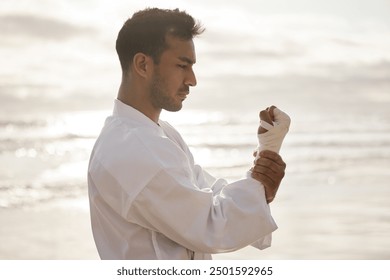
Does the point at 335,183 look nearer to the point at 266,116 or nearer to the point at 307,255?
the point at 307,255

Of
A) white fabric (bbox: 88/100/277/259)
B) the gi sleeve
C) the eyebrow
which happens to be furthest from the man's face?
the gi sleeve

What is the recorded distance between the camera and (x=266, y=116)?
3303 mm

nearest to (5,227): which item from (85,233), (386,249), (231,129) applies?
(85,233)

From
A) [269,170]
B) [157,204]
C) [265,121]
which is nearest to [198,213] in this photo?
[157,204]

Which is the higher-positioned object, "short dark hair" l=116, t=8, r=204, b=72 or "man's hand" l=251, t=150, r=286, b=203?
"short dark hair" l=116, t=8, r=204, b=72

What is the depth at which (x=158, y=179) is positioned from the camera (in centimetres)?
316

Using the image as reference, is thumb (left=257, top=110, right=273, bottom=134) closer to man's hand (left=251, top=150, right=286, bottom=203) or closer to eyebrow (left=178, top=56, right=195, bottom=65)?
man's hand (left=251, top=150, right=286, bottom=203)

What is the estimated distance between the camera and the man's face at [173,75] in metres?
3.26

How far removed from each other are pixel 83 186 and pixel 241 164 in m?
1.97

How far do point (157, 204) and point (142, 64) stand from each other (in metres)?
0.51

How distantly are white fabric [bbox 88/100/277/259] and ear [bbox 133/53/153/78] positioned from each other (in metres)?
0.14

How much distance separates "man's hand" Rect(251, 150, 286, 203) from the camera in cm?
321

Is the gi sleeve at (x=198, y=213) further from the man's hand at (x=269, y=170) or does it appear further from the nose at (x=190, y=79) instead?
the nose at (x=190, y=79)

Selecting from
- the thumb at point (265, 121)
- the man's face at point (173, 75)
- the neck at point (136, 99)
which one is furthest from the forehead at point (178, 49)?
the thumb at point (265, 121)
